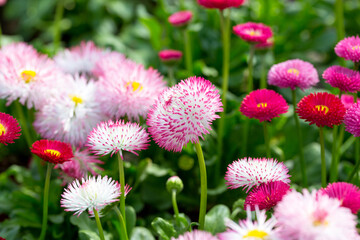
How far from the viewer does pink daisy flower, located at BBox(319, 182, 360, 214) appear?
2.76 feet

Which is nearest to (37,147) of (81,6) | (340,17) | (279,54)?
(340,17)

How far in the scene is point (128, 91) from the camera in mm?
1412

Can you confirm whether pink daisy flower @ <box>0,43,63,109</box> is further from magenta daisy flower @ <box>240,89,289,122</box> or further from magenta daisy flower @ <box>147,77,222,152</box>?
magenta daisy flower @ <box>240,89,289,122</box>

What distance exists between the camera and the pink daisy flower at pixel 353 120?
104cm

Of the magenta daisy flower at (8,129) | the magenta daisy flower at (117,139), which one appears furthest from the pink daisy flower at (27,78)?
the magenta daisy flower at (117,139)

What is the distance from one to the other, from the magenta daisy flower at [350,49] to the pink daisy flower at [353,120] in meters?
0.20

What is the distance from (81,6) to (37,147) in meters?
2.68

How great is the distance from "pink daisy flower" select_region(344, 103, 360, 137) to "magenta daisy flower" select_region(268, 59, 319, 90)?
0.25 metres

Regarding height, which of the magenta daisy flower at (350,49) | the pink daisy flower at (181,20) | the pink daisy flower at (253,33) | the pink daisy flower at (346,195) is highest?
the magenta daisy flower at (350,49)

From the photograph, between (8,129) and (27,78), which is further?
(27,78)

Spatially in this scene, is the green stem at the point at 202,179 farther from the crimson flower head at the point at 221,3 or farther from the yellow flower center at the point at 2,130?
the crimson flower head at the point at 221,3

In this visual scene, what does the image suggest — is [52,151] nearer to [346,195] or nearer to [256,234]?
[256,234]

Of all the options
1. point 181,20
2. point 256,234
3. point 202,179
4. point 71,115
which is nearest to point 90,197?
point 202,179

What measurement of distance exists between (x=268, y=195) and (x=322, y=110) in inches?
11.1
